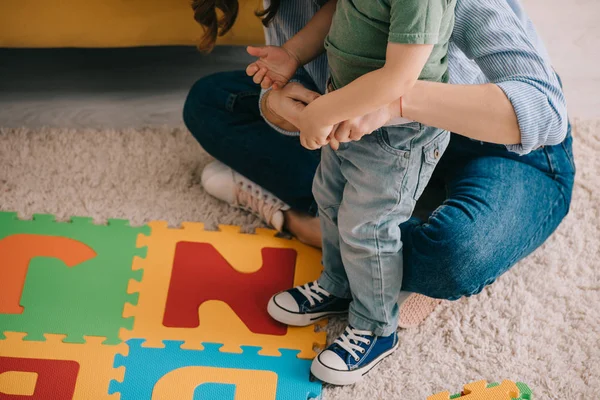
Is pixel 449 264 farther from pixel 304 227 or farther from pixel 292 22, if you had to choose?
pixel 292 22

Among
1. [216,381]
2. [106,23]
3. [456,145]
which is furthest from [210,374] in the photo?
[106,23]

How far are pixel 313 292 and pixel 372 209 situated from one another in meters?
0.29

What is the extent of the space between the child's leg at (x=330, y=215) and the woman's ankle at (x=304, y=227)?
0.12m

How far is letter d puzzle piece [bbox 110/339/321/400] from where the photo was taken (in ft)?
3.88

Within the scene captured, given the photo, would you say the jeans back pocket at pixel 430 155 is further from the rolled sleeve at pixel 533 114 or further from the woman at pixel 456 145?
the rolled sleeve at pixel 533 114

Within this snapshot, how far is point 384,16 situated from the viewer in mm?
849

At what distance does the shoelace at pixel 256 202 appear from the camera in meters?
1.41

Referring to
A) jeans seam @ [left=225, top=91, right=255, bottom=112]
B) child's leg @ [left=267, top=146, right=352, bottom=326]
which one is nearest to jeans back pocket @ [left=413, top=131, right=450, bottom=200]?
child's leg @ [left=267, top=146, right=352, bottom=326]

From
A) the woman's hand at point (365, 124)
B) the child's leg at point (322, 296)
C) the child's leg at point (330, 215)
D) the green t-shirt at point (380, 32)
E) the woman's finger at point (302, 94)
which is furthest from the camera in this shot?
the child's leg at point (322, 296)

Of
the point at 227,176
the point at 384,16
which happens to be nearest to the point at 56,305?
the point at 227,176

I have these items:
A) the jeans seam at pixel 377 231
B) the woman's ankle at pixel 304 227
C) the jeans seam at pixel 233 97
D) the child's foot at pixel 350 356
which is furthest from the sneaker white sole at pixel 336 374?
the jeans seam at pixel 233 97

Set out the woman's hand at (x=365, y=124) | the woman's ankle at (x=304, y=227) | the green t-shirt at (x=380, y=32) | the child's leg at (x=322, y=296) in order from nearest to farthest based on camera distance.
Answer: the green t-shirt at (x=380, y=32), the woman's hand at (x=365, y=124), the child's leg at (x=322, y=296), the woman's ankle at (x=304, y=227)

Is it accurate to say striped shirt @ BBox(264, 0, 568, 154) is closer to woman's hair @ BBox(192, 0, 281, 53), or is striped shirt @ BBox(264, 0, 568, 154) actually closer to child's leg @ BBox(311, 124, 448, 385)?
child's leg @ BBox(311, 124, 448, 385)

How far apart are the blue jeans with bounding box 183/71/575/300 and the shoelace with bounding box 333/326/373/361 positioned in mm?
121
